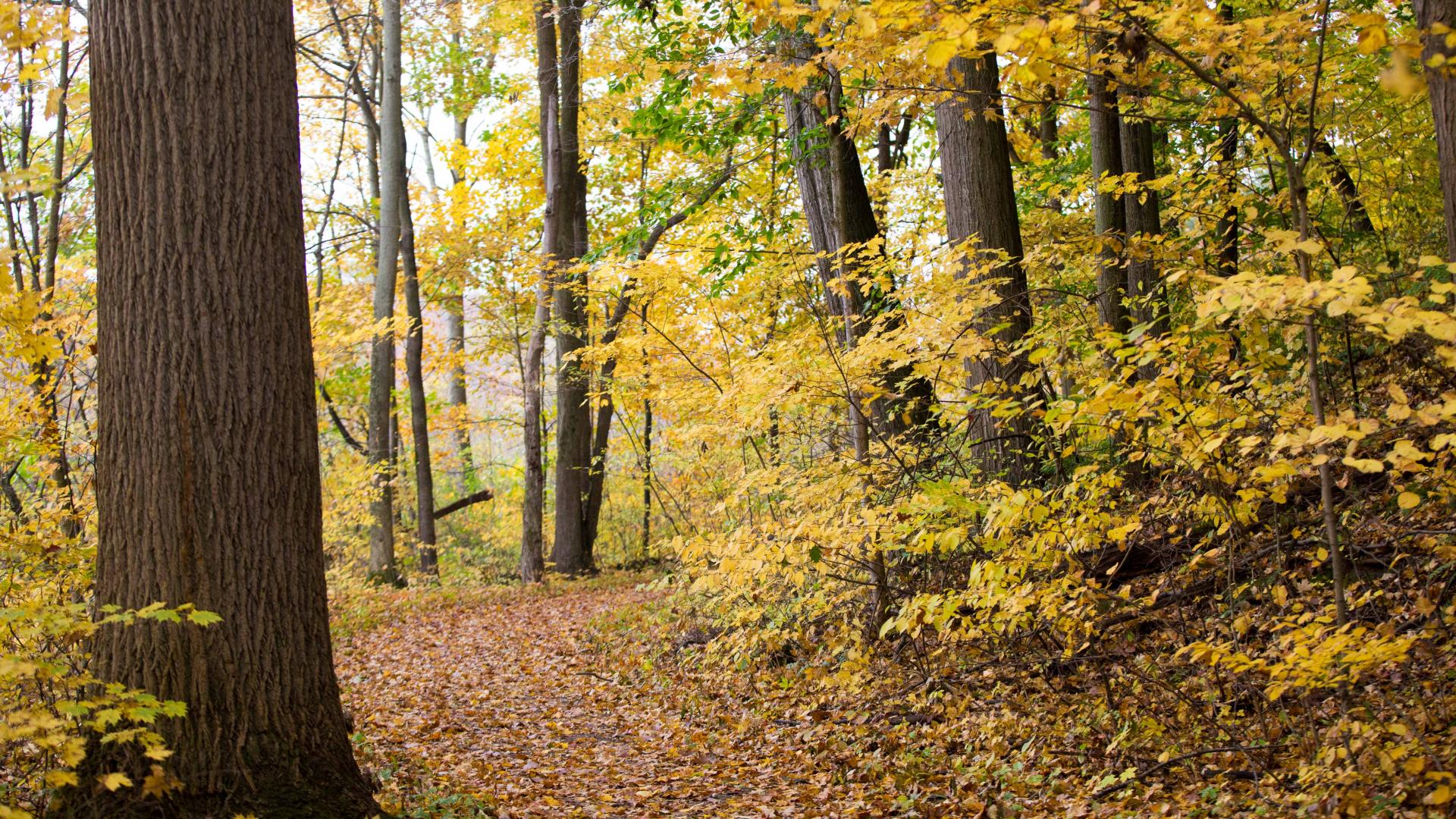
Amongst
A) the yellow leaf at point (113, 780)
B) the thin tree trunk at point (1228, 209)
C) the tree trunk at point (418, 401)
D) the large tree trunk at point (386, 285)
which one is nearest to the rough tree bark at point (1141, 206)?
the thin tree trunk at point (1228, 209)

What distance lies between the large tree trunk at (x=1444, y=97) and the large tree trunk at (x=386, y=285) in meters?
13.2

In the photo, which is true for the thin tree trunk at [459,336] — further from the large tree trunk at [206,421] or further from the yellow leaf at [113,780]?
the yellow leaf at [113,780]

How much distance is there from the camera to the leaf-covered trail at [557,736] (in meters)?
5.23

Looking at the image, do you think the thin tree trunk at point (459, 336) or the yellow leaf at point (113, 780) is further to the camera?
the thin tree trunk at point (459, 336)

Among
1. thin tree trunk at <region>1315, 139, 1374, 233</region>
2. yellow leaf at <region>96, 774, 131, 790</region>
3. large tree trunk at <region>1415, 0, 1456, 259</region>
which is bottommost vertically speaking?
yellow leaf at <region>96, 774, 131, 790</region>

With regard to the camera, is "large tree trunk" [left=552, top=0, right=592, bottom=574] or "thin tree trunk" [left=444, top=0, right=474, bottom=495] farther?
"thin tree trunk" [left=444, top=0, right=474, bottom=495]

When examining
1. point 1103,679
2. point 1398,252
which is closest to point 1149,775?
point 1103,679

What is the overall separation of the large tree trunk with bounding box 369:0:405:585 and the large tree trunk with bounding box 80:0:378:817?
35.4 ft

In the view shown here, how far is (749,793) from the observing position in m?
5.28

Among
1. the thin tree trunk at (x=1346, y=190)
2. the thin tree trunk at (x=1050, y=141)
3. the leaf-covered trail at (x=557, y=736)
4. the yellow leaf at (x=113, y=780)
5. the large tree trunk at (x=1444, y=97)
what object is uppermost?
the thin tree trunk at (x=1050, y=141)

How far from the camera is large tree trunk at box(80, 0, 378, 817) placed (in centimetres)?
388

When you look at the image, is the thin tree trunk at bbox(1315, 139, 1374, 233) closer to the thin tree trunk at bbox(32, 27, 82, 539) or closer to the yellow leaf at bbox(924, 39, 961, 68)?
the yellow leaf at bbox(924, 39, 961, 68)

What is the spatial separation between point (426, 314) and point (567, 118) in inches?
414

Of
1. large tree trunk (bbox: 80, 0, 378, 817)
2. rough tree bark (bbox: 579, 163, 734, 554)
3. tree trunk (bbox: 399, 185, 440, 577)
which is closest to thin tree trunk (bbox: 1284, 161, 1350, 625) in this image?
large tree trunk (bbox: 80, 0, 378, 817)
